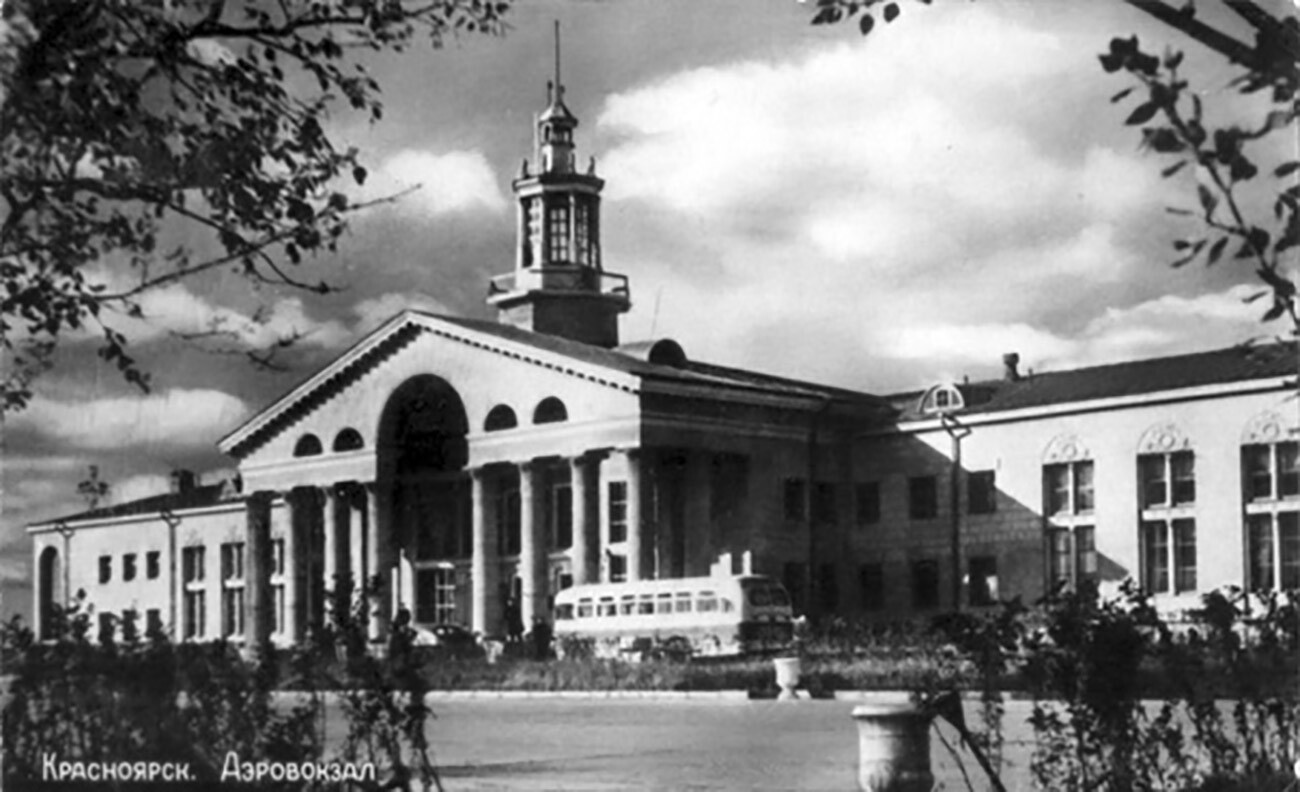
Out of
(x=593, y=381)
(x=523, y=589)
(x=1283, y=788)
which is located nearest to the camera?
Result: (x=1283, y=788)

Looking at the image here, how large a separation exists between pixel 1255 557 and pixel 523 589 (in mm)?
3546

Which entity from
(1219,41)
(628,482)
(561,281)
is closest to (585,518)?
(628,482)

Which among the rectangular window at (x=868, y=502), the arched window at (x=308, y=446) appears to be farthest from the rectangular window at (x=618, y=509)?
the arched window at (x=308, y=446)

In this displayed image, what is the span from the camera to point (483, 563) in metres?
8.88

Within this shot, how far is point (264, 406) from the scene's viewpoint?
29.3 feet

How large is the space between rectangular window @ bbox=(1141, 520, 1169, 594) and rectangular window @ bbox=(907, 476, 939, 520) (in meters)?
0.83

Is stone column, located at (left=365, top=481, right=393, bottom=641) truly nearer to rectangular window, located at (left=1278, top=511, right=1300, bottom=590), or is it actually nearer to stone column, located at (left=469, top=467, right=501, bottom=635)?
stone column, located at (left=469, top=467, right=501, bottom=635)

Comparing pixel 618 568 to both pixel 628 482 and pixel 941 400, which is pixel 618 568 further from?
pixel 941 400

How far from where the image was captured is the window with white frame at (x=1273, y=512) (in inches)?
274

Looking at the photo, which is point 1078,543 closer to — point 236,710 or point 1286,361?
point 1286,361

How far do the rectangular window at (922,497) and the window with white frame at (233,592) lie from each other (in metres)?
3.34

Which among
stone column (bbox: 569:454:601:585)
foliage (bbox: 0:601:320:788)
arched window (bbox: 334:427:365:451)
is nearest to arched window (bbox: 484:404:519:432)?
stone column (bbox: 569:454:601:585)

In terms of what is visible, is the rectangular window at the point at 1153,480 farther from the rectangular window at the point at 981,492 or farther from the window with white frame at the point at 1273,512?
the rectangular window at the point at 981,492

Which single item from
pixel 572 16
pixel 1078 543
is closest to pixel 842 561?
pixel 1078 543
